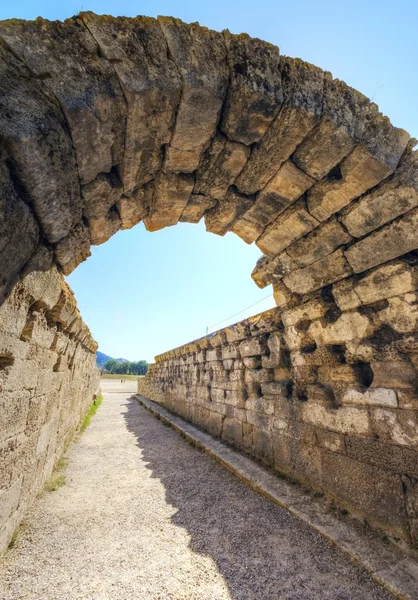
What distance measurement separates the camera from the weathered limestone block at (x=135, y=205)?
241 cm

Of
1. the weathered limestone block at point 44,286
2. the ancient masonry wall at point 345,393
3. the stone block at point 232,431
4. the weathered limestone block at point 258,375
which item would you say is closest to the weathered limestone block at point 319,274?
the ancient masonry wall at point 345,393

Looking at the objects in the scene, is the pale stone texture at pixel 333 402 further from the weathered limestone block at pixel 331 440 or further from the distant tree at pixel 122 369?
the distant tree at pixel 122 369

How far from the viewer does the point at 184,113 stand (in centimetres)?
182

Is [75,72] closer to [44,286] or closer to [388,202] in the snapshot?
[44,286]

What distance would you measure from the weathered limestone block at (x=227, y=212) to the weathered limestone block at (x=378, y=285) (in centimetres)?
135

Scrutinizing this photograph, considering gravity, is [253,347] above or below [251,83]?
below

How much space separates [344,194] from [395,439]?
89.1 inches

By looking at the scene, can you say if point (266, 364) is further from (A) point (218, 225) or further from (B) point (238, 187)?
(B) point (238, 187)

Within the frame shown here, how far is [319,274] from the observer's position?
3197mm

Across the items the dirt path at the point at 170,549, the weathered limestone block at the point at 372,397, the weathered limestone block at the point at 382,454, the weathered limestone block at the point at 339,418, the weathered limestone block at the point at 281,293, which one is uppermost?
the weathered limestone block at the point at 281,293

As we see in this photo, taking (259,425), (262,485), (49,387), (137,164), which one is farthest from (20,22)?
(259,425)

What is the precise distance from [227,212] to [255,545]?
3.05m

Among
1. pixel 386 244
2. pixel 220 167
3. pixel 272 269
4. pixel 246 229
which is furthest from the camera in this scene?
pixel 272 269

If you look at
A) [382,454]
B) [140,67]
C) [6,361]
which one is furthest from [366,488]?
[140,67]
